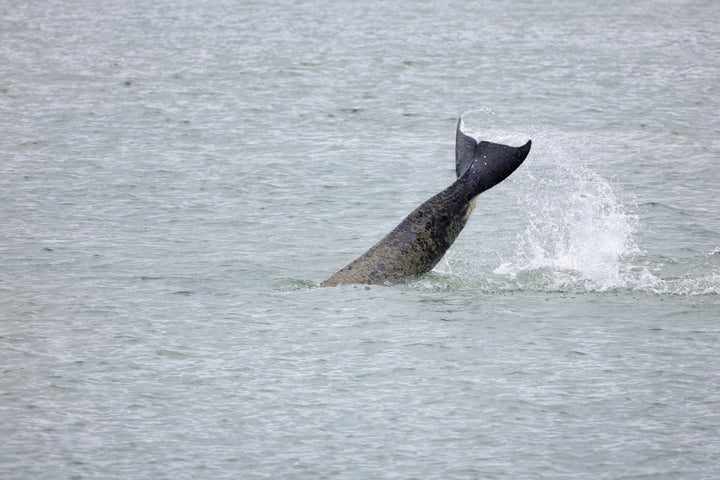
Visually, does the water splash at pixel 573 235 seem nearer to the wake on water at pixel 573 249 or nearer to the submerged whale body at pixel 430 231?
the wake on water at pixel 573 249

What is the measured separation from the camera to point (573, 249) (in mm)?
14852

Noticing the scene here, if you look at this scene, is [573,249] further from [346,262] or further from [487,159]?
[346,262]

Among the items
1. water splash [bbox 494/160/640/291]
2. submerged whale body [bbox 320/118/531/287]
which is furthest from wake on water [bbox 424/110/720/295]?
submerged whale body [bbox 320/118/531/287]

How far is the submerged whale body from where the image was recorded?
1323 centimetres

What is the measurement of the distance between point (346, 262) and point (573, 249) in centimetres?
252

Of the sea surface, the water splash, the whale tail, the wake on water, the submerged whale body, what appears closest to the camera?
the sea surface

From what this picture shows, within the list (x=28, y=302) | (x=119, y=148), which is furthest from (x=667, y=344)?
(x=119, y=148)

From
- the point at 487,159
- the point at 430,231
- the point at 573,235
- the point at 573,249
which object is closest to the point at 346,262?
the point at 430,231

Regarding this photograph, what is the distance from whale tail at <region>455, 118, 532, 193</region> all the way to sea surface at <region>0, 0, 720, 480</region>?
40 cm

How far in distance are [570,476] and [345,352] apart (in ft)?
10.4

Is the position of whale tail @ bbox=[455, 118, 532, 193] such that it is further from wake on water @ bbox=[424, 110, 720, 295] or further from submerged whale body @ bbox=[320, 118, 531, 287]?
wake on water @ bbox=[424, 110, 720, 295]

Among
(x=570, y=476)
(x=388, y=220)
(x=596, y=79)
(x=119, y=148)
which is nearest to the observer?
(x=570, y=476)

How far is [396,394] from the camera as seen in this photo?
10.6m

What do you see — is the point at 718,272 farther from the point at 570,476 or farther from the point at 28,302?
the point at 28,302
